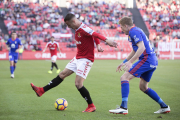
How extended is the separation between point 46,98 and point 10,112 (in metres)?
1.93

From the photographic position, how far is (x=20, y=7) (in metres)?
35.1

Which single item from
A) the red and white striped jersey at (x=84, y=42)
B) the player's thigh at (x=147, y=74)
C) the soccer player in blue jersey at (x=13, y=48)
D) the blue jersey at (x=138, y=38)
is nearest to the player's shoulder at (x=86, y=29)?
the red and white striped jersey at (x=84, y=42)

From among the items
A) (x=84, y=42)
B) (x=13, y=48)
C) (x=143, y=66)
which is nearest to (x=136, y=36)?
(x=143, y=66)

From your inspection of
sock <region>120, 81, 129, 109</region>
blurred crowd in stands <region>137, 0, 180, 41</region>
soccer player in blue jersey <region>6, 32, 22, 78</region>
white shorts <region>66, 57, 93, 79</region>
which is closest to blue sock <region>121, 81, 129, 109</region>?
sock <region>120, 81, 129, 109</region>

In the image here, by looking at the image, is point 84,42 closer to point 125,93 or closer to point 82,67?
point 82,67

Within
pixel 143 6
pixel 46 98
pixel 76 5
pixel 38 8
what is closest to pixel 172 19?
pixel 143 6

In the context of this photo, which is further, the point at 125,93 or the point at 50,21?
the point at 50,21

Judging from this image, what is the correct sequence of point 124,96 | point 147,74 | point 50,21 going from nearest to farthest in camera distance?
point 124,96, point 147,74, point 50,21

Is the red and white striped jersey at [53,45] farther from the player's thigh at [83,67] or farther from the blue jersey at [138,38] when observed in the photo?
the blue jersey at [138,38]

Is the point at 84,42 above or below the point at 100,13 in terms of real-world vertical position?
below

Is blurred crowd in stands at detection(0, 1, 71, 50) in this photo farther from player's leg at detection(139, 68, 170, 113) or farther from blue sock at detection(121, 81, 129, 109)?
blue sock at detection(121, 81, 129, 109)

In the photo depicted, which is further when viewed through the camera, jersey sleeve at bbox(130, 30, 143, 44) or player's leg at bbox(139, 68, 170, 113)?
player's leg at bbox(139, 68, 170, 113)

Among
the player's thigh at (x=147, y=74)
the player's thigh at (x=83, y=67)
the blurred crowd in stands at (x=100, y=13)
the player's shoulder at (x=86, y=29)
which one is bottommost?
the player's thigh at (x=147, y=74)

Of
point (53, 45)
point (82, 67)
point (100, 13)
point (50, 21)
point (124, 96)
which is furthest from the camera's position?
point (100, 13)
